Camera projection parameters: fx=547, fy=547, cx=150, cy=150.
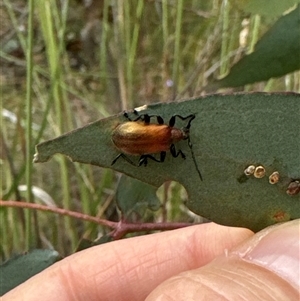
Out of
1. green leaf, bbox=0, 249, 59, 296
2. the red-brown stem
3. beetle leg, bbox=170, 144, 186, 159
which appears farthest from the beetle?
green leaf, bbox=0, 249, 59, 296

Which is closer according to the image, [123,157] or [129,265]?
[123,157]

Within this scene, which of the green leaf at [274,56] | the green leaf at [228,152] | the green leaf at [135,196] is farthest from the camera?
the green leaf at [135,196]

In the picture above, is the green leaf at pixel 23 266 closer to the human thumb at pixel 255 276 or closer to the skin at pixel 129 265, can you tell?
the skin at pixel 129 265

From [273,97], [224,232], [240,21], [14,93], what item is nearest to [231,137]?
[273,97]

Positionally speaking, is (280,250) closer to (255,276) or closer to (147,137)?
(255,276)

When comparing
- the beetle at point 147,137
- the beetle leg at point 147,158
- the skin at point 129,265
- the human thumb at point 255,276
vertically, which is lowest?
the skin at point 129,265

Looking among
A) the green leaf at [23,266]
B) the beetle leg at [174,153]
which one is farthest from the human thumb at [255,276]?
the green leaf at [23,266]

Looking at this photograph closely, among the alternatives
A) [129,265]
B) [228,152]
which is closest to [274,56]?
[228,152]
